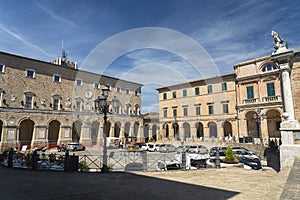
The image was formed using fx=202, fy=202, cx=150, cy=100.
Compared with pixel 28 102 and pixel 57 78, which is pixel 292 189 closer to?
pixel 28 102

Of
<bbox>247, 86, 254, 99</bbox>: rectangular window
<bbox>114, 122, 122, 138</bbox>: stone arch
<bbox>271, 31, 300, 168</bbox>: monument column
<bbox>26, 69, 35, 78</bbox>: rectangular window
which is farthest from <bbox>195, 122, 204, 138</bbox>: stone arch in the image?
<bbox>26, 69, 35, 78</bbox>: rectangular window

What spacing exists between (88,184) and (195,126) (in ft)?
97.3

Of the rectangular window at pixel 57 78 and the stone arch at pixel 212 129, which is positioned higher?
the rectangular window at pixel 57 78

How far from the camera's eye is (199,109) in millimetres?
35031

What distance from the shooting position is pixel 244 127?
28.3 metres

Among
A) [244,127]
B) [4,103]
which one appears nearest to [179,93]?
[244,127]

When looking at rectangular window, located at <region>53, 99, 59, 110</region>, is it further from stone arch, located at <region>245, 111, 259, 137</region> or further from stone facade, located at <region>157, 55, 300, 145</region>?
stone arch, located at <region>245, 111, 259, 137</region>

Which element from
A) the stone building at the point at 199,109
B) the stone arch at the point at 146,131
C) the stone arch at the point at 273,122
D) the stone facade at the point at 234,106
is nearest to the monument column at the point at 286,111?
the stone facade at the point at 234,106

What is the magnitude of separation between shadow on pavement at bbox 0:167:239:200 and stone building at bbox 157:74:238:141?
77.3 ft

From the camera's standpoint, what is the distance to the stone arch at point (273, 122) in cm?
2650

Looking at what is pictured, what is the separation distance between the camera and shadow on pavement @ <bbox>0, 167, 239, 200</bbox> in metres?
5.96

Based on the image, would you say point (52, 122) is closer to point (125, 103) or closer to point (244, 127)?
point (125, 103)

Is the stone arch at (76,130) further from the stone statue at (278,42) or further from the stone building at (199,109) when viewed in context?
the stone statue at (278,42)

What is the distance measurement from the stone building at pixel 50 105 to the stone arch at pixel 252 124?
1871 cm
